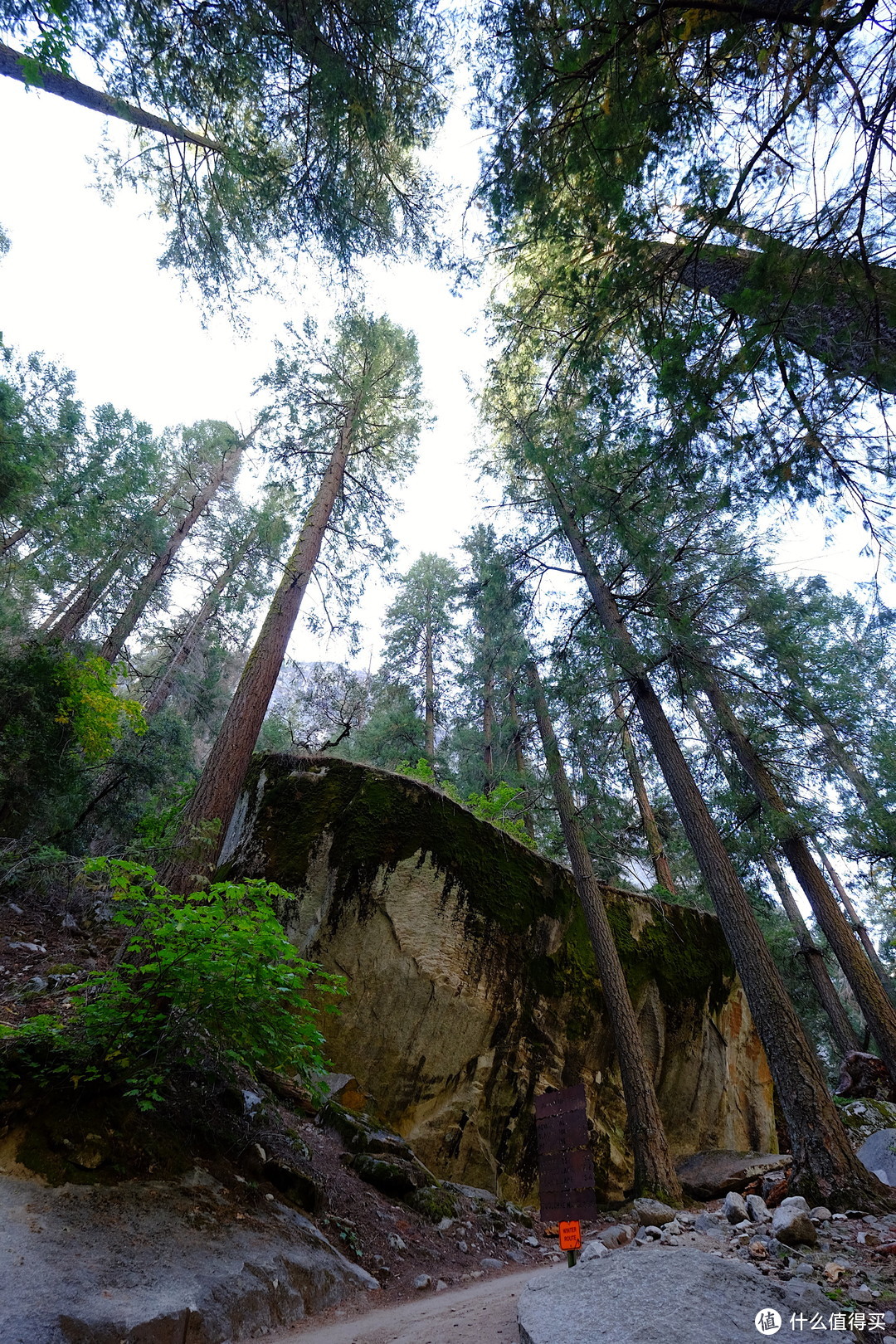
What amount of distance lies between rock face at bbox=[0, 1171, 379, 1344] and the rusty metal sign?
1651 millimetres

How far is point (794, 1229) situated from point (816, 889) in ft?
22.6

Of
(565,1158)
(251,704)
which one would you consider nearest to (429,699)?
(251,704)

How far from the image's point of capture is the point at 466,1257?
5.30m

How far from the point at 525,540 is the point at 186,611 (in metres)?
11.3

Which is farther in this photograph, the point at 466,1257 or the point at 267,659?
the point at 267,659

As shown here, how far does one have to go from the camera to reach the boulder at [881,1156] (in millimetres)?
7582

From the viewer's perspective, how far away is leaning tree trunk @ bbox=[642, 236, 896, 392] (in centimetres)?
368

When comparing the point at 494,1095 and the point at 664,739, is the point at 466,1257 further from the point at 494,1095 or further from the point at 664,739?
the point at 664,739

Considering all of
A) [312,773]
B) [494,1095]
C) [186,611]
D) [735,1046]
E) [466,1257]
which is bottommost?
[466,1257]

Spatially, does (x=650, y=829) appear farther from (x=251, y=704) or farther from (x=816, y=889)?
(x=251, y=704)

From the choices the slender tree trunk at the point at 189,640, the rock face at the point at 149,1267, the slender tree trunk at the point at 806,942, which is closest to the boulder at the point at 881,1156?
the slender tree trunk at the point at 806,942

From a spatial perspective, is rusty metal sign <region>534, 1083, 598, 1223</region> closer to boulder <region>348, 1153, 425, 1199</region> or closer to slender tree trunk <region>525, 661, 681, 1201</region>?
boulder <region>348, 1153, 425, 1199</region>

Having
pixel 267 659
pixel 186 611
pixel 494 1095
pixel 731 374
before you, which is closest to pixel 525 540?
pixel 267 659

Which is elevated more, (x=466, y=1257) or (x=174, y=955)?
(x=174, y=955)
